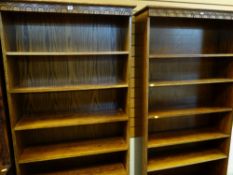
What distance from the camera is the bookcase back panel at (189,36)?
193 centimetres

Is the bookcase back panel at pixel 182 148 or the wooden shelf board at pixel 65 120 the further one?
the bookcase back panel at pixel 182 148

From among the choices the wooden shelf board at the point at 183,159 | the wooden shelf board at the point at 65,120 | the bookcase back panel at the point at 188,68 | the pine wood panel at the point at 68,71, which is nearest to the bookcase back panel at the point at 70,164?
the wooden shelf board at the point at 183,159

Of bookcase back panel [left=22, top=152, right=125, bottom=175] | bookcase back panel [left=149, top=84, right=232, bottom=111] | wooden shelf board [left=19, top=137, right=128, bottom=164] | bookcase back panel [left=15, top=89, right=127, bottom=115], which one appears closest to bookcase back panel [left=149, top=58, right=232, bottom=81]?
bookcase back panel [left=149, top=84, right=232, bottom=111]

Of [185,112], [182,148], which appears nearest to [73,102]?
[185,112]

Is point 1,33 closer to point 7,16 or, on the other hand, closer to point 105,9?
point 7,16

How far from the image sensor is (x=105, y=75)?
73.6 inches

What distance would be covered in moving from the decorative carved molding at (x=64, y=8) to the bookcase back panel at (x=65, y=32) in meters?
0.15

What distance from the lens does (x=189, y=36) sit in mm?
2035

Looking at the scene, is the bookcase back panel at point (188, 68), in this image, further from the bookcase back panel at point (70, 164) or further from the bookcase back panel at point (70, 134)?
the bookcase back panel at point (70, 164)

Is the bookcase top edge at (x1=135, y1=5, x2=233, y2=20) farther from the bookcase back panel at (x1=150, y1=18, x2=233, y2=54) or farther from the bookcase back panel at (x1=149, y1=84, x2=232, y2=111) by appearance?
the bookcase back panel at (x1=149, y1=84, x2=232, y2=111)

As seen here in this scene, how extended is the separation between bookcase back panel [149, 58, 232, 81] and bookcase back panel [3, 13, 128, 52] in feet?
1.56

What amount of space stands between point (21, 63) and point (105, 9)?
884 mm

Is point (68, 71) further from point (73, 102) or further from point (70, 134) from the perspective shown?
point (70, 134)

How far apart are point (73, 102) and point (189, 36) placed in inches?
55.6
